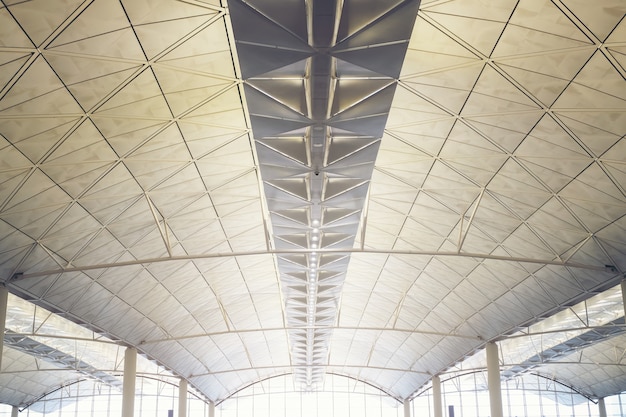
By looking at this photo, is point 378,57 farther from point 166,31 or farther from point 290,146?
point 290,146

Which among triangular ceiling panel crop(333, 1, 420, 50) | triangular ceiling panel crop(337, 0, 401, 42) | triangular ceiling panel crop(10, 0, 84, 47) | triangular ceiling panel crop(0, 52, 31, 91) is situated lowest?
triangular ceiling panel crop(333, 1, 420, 50)

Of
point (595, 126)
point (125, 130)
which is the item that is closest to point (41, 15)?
point (125, 130)

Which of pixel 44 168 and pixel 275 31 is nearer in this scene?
pixel 275 31

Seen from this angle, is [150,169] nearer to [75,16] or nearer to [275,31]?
[75,16]

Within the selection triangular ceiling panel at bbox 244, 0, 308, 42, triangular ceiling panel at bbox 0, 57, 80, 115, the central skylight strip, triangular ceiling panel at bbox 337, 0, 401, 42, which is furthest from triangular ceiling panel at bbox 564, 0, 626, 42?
triangular ceiling panel at bbox 0, 57, 80, 115

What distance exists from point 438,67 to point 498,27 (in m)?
3.49

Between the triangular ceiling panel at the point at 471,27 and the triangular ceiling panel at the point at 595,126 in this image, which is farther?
the triangular ceiling panel at the point at 595,126

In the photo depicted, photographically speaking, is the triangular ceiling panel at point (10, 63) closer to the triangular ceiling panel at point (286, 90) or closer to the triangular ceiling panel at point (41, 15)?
the triangular ceiling panel at point (41, 15)

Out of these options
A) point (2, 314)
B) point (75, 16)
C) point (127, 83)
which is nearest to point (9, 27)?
point (75, 16)

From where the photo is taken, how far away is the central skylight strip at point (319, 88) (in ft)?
69.8

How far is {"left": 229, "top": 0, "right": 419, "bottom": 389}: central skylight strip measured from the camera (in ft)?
69.8

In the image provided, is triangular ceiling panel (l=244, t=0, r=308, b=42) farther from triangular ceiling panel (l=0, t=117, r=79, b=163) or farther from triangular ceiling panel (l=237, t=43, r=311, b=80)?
triangular ceiling panel (l=0, t=117, r=79, b=163)

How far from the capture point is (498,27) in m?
25.0

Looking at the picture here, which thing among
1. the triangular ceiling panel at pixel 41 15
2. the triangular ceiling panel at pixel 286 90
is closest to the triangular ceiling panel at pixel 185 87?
the triangular ceiling panel at pixel 286 90
